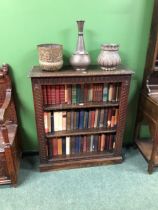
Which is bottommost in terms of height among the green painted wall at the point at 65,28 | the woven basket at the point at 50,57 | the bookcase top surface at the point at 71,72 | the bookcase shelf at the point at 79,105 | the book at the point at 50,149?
the book at the point at 50,149

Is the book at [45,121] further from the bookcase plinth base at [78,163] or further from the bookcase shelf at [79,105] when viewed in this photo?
the bookcase plinth base at [78,163]

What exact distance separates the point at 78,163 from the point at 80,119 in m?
0.45

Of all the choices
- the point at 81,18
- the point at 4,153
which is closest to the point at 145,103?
the point at 81,18

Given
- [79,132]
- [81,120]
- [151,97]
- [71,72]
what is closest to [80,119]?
[81,120]

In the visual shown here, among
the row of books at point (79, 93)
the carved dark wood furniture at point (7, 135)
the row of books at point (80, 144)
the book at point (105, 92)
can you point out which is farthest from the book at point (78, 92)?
the carved dark wood furniture at point (7, 135)

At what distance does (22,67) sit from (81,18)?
67 cm

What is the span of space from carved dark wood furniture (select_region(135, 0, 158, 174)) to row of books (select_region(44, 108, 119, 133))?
30 cm

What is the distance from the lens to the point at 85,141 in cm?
192

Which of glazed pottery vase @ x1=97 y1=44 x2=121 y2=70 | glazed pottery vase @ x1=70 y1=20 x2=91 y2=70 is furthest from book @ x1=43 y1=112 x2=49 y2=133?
glazed pottery vase @ x1=97 y1=44 x2=121 y2=70

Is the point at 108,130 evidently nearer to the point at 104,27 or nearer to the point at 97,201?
the point at 97,201

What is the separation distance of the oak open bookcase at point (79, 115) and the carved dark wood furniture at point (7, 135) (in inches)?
9.8

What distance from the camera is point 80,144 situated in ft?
6.32

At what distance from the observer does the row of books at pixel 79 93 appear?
5.50 feet

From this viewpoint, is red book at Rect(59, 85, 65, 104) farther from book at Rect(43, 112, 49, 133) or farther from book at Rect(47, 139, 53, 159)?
book at Rect(47, 139, 53, 159)
